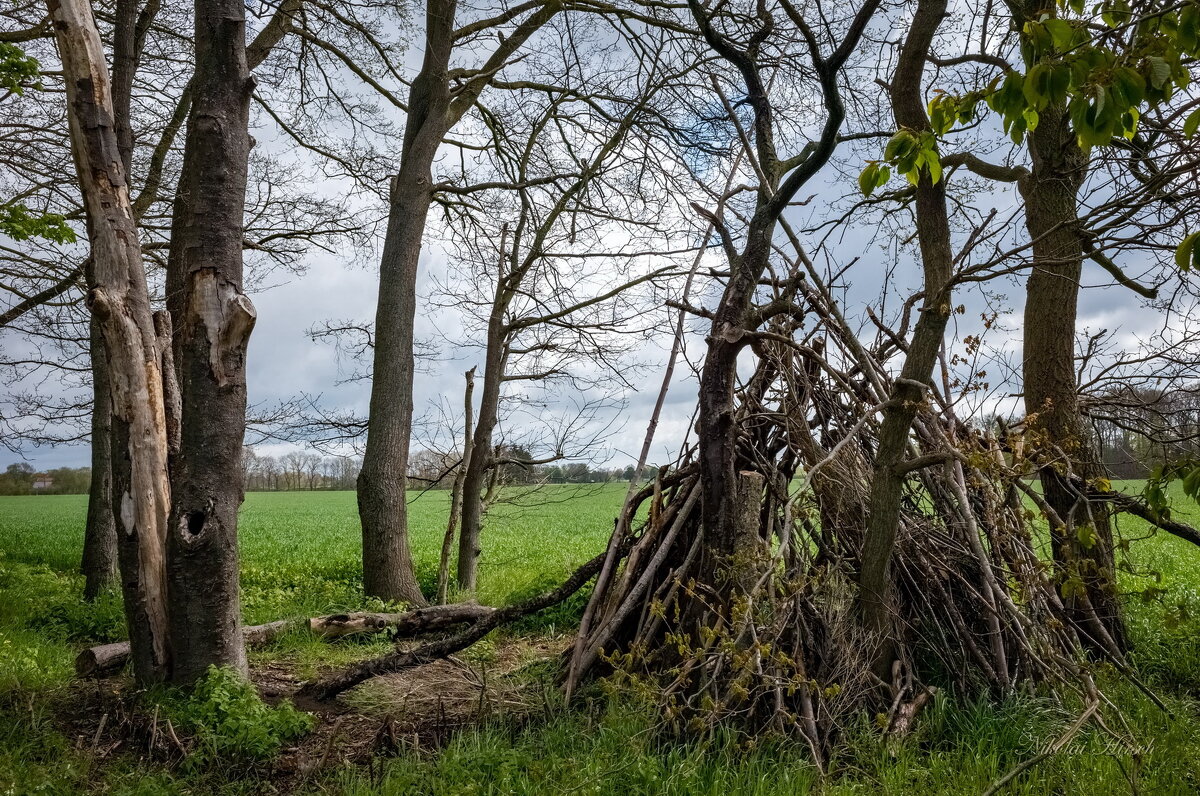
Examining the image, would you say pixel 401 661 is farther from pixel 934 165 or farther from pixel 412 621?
pixel 934 165

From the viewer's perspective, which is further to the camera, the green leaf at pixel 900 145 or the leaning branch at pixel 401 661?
the leaning branch at pixel 401 661

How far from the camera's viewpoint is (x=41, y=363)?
11.4 meters

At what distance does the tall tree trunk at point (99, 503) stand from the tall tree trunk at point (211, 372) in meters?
5.17

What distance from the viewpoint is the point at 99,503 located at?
10008 millimetres

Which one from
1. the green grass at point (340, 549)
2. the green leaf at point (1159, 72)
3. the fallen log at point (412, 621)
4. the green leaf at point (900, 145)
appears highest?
the green leaf at point (900, 145)

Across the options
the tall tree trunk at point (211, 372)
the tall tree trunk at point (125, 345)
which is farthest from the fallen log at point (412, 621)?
the tall tree trunk at point (125, 345)

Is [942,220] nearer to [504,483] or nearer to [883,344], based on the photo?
[883,344]

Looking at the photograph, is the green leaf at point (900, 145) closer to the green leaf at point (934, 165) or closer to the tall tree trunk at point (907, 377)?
the green leaf at point (934, 165)

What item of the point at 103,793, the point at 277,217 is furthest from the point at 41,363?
the point at 103,793

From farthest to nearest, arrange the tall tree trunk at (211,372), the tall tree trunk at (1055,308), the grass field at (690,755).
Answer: the tall tree trunk at (1055,308), the tall tree trunk at (211,372), the grass field at (690,755)

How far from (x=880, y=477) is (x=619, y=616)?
1887 millimetres

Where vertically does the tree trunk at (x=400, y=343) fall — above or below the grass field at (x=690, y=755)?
above

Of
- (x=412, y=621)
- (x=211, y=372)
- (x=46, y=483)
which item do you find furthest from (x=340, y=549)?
(x=46, y=483)

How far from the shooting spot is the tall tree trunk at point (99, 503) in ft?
30.5
